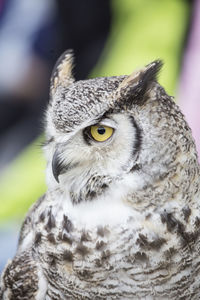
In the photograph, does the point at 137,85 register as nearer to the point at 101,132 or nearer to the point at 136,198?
the point at 101,132

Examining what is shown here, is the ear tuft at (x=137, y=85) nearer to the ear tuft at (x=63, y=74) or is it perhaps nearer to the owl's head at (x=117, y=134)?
the owl's head at (x=117, y=134)

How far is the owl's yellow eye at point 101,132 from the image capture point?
0.83 meters

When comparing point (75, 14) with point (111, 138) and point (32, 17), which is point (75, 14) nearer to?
point (32, 17)

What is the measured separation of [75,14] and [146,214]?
1.24 metres

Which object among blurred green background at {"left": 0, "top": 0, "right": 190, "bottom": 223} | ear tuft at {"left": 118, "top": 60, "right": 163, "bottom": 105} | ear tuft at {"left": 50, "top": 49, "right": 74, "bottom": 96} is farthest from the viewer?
blurred green background at {"left": 0, "top": 0, "right": 190, "bottom": 223}

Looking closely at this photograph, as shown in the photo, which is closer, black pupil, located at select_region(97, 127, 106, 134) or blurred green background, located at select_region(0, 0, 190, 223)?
black pupil, located at select_region(97, 127, 106, 134)

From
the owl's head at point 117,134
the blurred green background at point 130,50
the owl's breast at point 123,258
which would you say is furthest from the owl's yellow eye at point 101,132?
the blurred green background at point 130,50

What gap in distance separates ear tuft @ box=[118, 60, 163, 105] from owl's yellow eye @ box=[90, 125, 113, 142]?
0.06m

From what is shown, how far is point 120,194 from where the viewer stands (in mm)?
882

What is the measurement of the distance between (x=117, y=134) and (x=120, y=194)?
121 millimetres

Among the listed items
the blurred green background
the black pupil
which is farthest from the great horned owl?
the blurred green background

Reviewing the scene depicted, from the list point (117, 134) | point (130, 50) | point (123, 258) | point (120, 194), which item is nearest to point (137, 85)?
point (117, 134)

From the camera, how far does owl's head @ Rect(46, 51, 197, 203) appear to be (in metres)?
0.83

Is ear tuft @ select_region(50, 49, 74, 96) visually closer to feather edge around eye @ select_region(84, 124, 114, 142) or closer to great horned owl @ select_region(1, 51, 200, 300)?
great horned owl @ select_region(1, 51, 200, 300)
